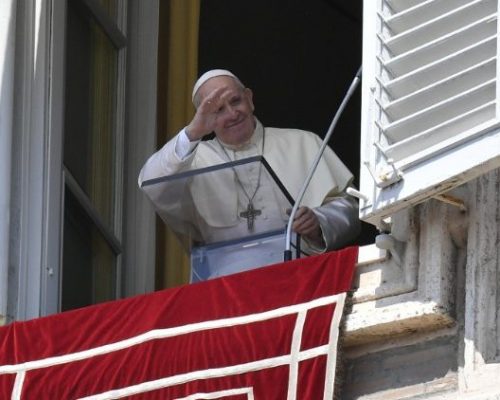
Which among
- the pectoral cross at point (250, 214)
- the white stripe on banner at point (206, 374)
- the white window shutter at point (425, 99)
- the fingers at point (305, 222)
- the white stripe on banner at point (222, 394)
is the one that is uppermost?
the pectoral cross at point (250, 214)

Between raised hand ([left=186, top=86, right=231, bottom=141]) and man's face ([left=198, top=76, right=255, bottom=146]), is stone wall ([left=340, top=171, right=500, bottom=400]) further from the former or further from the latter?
man's face ([left=198, top=76, right=255, bottom=146])

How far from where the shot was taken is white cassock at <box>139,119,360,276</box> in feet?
24.8

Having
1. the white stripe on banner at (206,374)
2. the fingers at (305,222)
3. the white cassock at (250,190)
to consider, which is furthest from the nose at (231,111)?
the white stripe on banner at (206,374)

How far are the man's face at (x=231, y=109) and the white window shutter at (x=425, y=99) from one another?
A: 109cm

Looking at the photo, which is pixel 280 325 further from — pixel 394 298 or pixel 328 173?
pixel 328 173

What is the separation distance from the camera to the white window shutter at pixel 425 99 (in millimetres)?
6359

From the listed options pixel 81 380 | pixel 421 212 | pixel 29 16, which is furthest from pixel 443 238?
pixel 29 16

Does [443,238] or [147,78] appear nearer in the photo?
[443,238]

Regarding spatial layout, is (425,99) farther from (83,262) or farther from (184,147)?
(83,262)

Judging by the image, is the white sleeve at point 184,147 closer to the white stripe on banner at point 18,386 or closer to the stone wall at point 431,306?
the white stripe on banner at point 18,386

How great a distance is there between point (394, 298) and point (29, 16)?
5.52ft

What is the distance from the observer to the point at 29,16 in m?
7.80

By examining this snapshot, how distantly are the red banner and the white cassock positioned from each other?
0.61 meters

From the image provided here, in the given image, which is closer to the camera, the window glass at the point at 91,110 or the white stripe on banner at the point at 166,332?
the white stripe on banner at the point at 166,332
